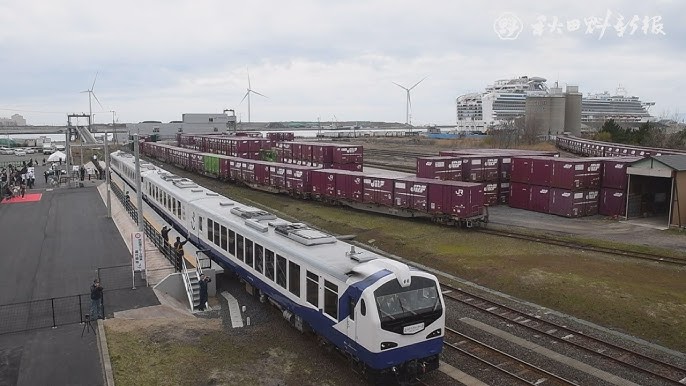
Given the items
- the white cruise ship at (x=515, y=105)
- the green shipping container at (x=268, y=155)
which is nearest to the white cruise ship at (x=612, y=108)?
the white cruise ship at (x=515, y=105)

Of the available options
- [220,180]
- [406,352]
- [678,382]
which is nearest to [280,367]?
[406,352]

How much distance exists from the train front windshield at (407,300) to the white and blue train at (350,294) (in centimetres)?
2

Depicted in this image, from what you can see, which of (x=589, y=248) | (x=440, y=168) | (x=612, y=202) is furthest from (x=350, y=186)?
(x=612, y=202)

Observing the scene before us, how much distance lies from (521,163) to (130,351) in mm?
30614

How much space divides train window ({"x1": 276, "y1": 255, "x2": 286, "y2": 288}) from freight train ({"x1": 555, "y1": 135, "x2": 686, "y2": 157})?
136 ft

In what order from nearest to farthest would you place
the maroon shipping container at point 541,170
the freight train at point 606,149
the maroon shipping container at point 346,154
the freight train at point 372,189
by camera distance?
1. the freight train at point 372,189
2. the maroon shipping container at point 541,170
3. the maroon shipping container at point 346,154
4. the freight train at point 606,149

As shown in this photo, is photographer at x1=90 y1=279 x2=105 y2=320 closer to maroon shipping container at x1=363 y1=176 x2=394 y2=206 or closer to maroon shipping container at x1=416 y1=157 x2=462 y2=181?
maroon shipping container at x1=363 y1=176 x2=394 y2=206

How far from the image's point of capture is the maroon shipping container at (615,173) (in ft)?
113

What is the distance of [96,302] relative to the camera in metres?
16.6

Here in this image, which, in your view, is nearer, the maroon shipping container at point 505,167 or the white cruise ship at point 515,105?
the maroon shipping container at point 505,167

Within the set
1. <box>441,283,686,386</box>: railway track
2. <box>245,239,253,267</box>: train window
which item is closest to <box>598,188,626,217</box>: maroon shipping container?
<box>441,283,686,386</box>: railway track

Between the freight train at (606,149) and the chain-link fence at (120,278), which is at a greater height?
the freight train at (606,149)

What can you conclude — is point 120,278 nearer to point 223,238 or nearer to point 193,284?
point 193,284

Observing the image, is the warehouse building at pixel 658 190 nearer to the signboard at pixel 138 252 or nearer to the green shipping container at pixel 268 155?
the signboard at pixel 138 252
